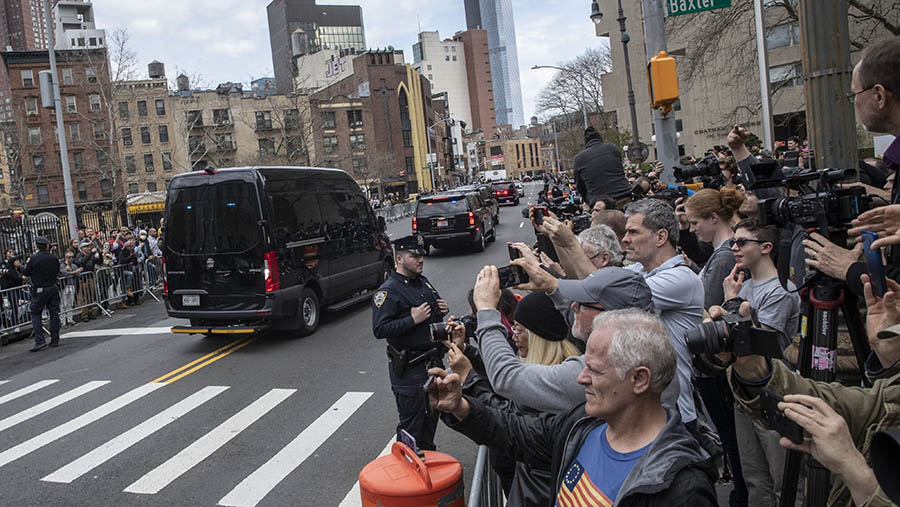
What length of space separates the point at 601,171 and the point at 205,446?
572cm

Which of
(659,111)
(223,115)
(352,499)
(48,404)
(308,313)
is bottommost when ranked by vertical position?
(352,499)

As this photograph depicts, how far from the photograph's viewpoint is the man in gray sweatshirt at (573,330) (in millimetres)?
2850

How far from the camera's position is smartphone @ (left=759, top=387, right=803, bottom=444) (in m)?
2.00

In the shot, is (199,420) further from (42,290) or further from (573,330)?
(42,290)

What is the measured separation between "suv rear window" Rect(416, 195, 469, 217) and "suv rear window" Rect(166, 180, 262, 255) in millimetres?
10301

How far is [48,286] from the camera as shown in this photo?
12500 mm

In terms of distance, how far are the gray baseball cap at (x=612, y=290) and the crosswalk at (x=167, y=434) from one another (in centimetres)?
322

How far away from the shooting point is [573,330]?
310 centimetres

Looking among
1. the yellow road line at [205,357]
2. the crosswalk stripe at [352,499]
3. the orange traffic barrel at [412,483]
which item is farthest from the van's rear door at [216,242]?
the orange traffic barrel at [412,483]

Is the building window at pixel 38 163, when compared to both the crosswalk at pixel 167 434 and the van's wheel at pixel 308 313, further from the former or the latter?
the crosswalk at pixel 167 434

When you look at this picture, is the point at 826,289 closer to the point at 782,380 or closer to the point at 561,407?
the point at 782,380

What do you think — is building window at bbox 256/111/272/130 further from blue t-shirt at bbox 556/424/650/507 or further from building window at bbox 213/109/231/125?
blue t-shirt at bbox 556/424/650/507

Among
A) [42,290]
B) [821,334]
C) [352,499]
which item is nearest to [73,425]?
[352,499]

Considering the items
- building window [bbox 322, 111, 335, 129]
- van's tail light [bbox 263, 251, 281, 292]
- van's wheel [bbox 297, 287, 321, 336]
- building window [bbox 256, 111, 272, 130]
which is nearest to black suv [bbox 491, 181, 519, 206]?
building window [bbox 256, 111, 272, 130]
